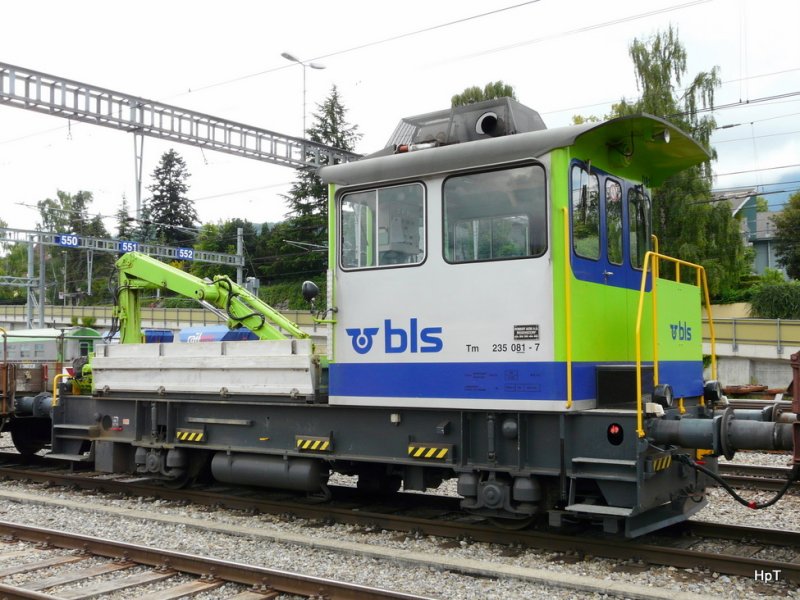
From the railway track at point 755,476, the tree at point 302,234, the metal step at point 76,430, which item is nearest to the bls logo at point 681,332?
the railway track at point 755,476

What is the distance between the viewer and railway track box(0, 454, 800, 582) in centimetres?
650

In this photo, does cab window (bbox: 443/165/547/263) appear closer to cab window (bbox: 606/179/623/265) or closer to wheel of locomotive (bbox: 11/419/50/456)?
cab window (bbox: 606/179/623/265)

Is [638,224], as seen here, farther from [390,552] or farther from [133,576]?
[133,576]

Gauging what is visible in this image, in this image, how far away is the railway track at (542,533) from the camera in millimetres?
6496

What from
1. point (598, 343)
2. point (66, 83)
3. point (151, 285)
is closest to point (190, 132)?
point (66, 83)

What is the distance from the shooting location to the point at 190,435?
9.48 m

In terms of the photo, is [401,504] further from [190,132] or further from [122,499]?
[190,132]

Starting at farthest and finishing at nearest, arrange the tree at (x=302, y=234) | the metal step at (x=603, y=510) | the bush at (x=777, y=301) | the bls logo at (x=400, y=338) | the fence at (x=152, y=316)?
the tree at (x=302, y=234), the fence at (x=152, y=316), the bush at (x=777, y=301), the bls logo at (x=400, y=338), the metal step at (x=603, y=510)

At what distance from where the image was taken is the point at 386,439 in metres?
7.86

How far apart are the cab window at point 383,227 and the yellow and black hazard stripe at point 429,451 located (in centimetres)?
181

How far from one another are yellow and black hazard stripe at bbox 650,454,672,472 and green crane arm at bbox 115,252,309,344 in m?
4.55

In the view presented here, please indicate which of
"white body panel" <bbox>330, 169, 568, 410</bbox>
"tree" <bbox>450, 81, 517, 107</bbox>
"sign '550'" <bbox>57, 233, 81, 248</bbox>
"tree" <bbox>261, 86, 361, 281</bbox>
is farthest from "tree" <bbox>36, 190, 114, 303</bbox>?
"white body panel" <bbox>330, 169, 568, 410</bbox>

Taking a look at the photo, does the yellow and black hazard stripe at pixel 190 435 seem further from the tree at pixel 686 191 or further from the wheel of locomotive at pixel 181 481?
the tree at pixel 686 191

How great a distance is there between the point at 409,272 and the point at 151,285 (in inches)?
191
